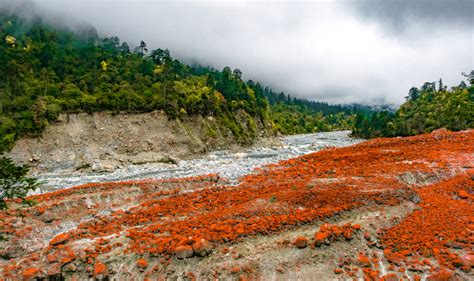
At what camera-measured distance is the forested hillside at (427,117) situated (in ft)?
217

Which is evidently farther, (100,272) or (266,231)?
(266,231)

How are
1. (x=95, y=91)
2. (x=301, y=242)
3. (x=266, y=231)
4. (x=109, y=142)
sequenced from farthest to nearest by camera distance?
(x=95, y=91) → (x=109, y=142) → (x=266, y=231) → (x=301, y=242)

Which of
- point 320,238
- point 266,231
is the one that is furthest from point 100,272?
→ point 320,238

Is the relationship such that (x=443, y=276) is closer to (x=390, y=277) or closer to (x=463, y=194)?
(x=390, y=277)

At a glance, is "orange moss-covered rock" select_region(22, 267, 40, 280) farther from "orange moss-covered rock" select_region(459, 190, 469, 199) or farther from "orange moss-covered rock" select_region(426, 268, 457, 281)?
"orange moss-covered rock" select_region(459, 190, 469, 199)

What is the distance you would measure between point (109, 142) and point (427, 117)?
86.6m

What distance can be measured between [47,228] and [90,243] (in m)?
3.91

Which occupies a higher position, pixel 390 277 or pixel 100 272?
pixel 390 277

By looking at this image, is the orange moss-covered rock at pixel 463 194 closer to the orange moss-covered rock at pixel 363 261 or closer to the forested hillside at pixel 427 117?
the orange moss-covered rock at pixel 363 261

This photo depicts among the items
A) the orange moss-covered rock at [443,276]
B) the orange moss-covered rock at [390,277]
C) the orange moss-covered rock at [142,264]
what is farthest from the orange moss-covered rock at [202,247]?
the orange moss-covered rock at [443,276]

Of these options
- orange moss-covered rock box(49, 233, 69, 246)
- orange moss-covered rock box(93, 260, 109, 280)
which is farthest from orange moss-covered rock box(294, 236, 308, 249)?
orange moss-covered rock box(49, 233, 69, 246)

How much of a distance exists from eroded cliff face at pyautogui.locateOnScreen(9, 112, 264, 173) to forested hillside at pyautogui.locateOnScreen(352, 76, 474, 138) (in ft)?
189

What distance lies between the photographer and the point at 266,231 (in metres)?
11.6

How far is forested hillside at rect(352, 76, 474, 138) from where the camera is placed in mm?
66250
